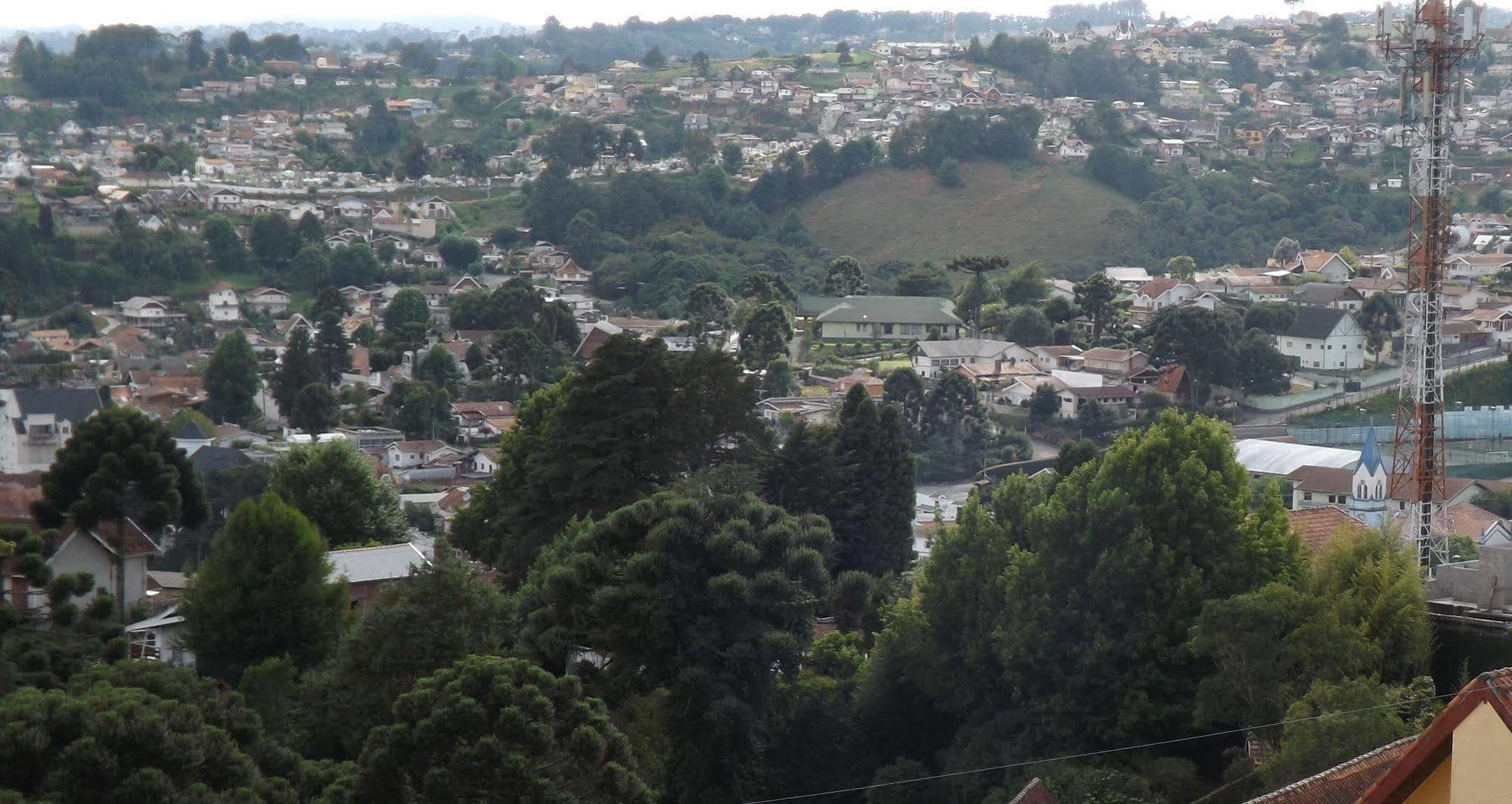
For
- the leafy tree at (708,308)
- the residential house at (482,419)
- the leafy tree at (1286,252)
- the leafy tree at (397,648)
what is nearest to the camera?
the leafy tree at (397,648)

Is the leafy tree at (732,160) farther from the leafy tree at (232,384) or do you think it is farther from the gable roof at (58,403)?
the gable roof at (58,403)

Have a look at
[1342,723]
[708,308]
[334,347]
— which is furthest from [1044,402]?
[1342,723]

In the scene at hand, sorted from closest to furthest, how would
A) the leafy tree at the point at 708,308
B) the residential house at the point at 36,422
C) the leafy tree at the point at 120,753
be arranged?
the leafy tree at the point at 120,753 < the residential house at the point at 36,422 < the leafy tree at the point at 708,308

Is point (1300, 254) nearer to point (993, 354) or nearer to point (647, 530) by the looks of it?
point (993, 354)

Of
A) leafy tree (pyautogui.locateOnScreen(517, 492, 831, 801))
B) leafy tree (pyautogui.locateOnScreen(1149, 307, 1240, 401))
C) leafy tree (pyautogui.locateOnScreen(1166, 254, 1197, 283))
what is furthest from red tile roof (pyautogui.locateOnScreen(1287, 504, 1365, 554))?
leafy tree (pyautogui.locateOnScreen(1166, 254, 1197, 283))

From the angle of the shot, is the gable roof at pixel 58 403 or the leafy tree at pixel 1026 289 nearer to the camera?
the gable roof at pixel 58 403

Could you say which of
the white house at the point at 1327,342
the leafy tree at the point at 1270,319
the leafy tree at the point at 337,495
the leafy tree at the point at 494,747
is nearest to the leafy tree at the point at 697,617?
the leafy tree at the point at 494,747

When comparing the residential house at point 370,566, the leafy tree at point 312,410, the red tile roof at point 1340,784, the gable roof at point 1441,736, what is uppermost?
the gable roof at point 1441,736
